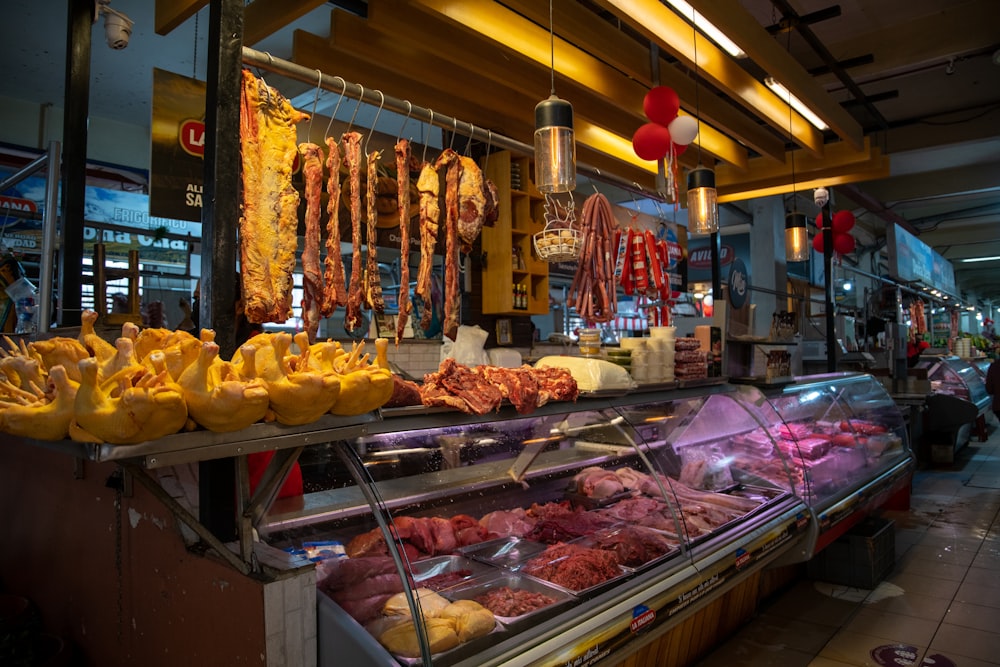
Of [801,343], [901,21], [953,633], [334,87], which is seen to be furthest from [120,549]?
[801,343]

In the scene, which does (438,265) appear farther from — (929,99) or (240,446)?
(929,99)

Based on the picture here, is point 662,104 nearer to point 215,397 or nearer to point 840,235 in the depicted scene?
point 215,397

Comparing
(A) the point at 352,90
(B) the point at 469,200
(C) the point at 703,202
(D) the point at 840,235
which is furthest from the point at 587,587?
(D) the point at 840,235

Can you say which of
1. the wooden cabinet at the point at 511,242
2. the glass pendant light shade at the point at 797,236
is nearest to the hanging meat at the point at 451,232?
the wooden cabinet at the point at 511,242

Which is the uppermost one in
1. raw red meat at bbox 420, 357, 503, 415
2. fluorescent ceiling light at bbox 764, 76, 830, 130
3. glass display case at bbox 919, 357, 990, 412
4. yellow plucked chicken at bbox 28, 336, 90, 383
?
fluorescent ceiling light at bbox 764, 76, 830, 130

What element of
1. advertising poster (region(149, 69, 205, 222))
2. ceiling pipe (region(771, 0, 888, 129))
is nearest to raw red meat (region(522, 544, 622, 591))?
advertising poster (region(149, 69, 205, 222))

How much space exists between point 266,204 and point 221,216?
48 cm

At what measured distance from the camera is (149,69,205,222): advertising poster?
4.54 metres

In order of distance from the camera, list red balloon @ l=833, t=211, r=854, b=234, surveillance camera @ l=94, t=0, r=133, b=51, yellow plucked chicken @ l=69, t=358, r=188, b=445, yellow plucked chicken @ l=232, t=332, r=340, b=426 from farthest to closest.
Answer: red balloon @ l=833, t=211, r=854, b=234 < surveillance camera @ l=94, t=0, r=133, b=51 < yellow plucked chicken @ l=232, t=332, r=340, b=426 < yellow plucked chicken @ l=69, t=358, r=188, b=445

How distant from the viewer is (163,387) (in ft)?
4.87

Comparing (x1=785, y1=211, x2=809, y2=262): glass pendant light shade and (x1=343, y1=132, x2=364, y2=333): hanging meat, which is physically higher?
(x1=785, y1=211, x2=809, y2=262): glass pendant light shade

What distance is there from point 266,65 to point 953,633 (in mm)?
5663

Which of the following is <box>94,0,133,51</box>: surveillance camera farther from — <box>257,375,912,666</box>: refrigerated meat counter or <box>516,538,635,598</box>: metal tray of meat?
<box>516,538,635,598</box>: metal tray of meat

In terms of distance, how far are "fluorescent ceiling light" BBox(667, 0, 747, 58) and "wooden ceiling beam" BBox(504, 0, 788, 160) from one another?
42 cm
